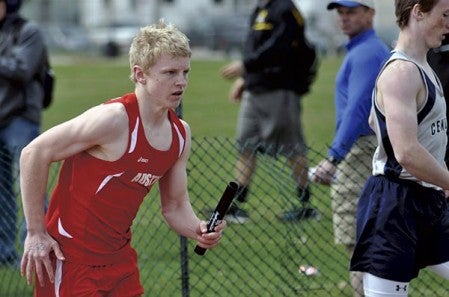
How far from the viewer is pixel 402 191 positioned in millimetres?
4832

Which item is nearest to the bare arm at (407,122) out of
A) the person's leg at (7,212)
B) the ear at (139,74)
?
the ear at (139,74)

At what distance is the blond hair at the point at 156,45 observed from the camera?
178 inches

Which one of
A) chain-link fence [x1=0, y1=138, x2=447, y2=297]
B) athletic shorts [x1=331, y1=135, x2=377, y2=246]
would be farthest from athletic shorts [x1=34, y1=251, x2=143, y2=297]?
athletic shorts [x1=331, y1=135, x2=377, y2=246]

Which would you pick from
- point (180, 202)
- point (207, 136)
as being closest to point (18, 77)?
point (180, 202)

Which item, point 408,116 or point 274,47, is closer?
point 408,116

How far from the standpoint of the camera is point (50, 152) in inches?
176

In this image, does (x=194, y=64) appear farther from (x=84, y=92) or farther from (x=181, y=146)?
(x=181, y=146)

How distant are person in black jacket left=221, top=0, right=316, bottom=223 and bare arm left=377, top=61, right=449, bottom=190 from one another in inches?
→ 176

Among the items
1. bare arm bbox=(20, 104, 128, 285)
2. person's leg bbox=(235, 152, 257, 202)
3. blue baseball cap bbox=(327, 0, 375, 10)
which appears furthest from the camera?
person's leg bbox=(235, 152, 257, 202)

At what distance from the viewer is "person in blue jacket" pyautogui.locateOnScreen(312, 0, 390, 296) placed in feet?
20.5

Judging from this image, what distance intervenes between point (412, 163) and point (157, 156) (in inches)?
39.9

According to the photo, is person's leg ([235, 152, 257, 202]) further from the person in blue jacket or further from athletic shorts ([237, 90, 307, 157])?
athletic shorts ([237, 90, 307, 157])

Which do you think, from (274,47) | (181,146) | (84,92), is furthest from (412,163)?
(84,92)

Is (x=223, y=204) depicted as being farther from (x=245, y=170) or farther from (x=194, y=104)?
(x=194, y=104)
